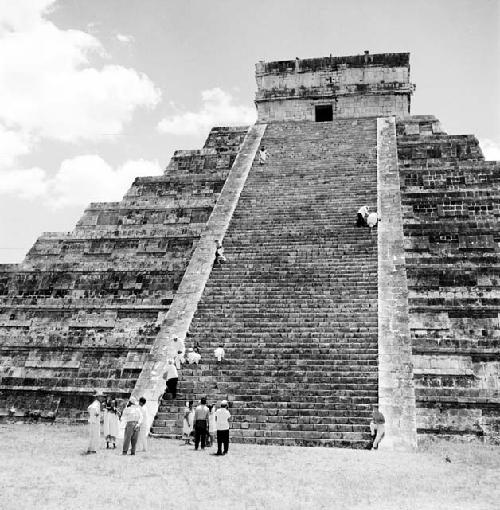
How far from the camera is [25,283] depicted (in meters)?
18.2

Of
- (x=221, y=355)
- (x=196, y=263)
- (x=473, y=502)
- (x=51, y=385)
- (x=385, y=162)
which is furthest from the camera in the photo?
(x=385, y=162)

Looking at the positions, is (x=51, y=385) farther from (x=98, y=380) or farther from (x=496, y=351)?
(x=496, y=351)

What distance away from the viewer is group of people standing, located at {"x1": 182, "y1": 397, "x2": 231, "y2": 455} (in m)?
10.5

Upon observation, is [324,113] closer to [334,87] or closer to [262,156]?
[334,87]

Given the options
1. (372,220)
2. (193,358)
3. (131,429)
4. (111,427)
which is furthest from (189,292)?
(131,429)

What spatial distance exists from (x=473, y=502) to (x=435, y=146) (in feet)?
53.8

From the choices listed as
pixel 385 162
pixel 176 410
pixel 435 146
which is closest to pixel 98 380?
pixel 176 410

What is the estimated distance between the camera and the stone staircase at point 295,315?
12094mm

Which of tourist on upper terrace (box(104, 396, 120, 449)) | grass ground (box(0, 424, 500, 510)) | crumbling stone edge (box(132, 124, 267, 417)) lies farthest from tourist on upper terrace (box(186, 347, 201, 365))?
tourist on upper terrace (box(104, 396, 120, 449))

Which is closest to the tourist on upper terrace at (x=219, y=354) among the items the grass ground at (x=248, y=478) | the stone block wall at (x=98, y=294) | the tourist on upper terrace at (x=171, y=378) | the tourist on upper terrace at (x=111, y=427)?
the tourist on upper terrace at (x=171, y=378)

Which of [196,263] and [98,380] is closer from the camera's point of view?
[98,380]

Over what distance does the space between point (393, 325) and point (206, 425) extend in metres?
5.20

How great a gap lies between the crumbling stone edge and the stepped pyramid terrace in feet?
0.17

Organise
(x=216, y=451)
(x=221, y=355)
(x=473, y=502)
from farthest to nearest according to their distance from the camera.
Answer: (x=221, y=355)
(x=216, y=451)
(x=473, y=502)
